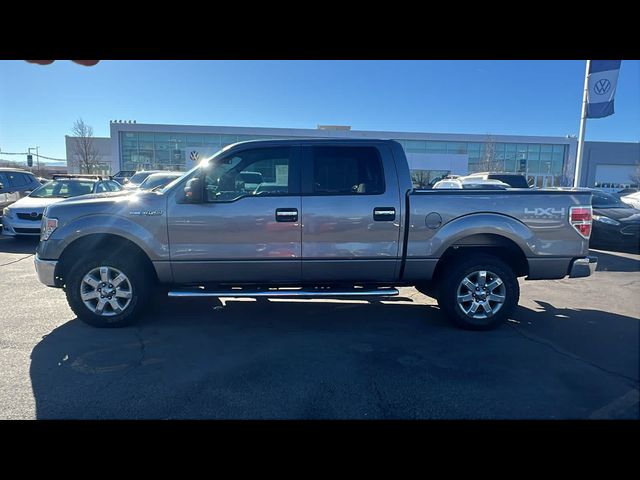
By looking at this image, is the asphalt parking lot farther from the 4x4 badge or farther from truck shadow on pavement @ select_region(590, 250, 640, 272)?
truck shadow on pavement @ select_region(590, 250, 640, 272)

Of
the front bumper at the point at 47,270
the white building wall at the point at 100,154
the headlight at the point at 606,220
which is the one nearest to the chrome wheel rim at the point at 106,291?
the front bumper at the point at 47,270

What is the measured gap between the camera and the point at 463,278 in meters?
4.14

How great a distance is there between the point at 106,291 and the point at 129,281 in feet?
0.97

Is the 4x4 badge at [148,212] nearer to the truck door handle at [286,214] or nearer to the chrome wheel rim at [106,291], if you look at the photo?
the chrome wheel rim at [106,291]

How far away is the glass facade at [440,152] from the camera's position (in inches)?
1339

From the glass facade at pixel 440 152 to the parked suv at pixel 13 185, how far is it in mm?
20920

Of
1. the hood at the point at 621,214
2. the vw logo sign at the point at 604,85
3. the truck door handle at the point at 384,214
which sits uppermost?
the vw logo sign at the point at 604,85

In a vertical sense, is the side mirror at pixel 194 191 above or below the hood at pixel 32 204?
above

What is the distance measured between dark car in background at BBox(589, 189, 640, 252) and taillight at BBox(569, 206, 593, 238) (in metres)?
6.44

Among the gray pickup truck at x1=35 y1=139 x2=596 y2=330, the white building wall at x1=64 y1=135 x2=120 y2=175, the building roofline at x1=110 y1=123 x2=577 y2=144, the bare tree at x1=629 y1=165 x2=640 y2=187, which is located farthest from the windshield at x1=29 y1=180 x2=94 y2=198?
the bare tree at x1=629 y1=165 x2=640 y2=187

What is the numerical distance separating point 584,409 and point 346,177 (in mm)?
2999

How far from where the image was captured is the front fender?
4.02m

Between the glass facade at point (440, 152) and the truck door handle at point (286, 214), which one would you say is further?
the glass facade at point (440, 152)
